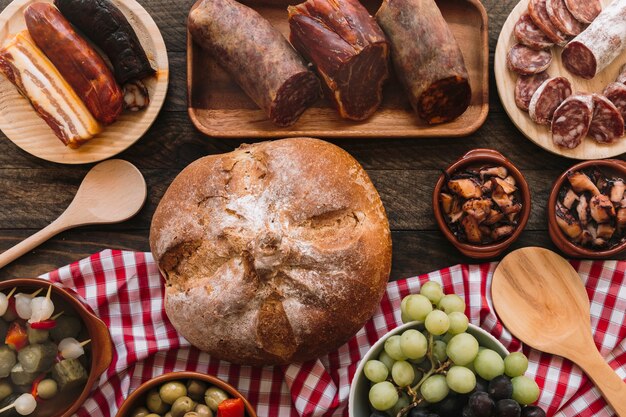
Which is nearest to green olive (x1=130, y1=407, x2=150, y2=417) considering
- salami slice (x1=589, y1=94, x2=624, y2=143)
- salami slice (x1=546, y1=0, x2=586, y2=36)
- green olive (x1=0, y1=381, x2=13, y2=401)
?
green olive (x1=0, y1=381, x2=13, y2=401)

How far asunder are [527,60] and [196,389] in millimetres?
1374

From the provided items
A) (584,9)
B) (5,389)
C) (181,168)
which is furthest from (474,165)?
(5,389)

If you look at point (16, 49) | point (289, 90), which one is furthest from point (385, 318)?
point (16, 49)

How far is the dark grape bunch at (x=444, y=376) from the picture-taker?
4.78 feet

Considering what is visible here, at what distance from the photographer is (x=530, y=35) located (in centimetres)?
189

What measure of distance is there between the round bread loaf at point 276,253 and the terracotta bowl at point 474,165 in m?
0.19

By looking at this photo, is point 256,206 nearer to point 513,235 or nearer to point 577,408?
point 513,235

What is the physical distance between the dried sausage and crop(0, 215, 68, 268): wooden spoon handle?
502 mm

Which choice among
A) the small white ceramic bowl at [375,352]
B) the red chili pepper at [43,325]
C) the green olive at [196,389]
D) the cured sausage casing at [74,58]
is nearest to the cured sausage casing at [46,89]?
the cured sausage casing at [74,58]

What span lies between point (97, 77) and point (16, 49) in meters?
0.26

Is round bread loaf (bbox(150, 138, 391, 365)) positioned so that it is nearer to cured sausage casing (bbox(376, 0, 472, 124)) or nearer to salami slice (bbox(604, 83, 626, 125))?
cured sausage casing (bbox(376, 0, 472, 124))

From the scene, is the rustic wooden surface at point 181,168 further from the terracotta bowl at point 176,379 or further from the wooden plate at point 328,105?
the terracotta bowl at point 176,379

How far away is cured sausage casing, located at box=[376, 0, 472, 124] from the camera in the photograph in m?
1.80

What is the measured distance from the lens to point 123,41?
186cm
